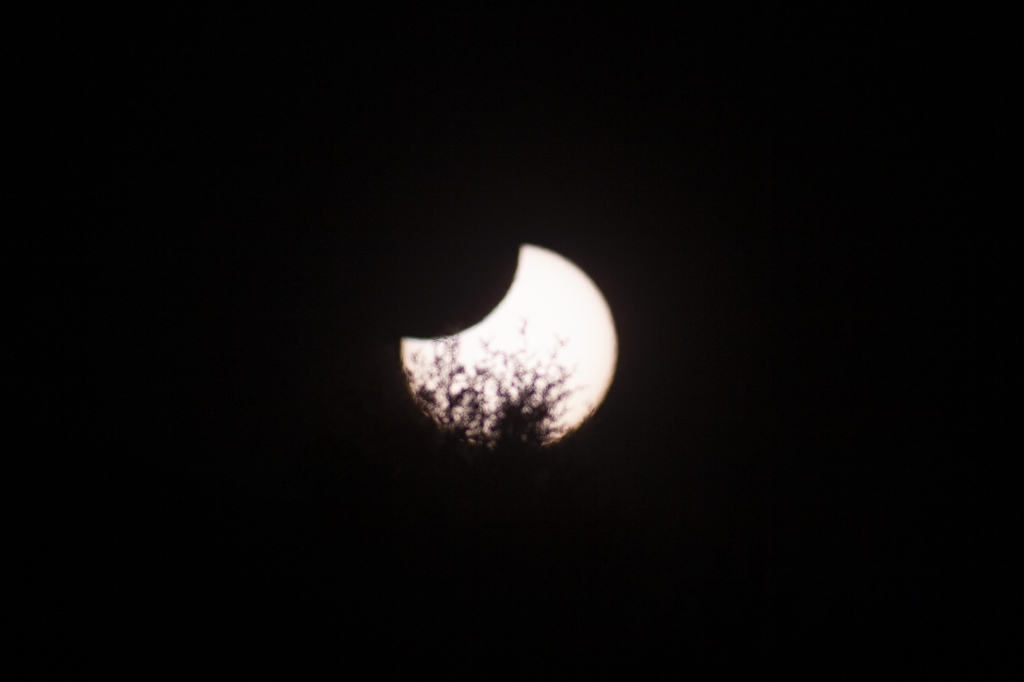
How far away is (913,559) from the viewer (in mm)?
5906

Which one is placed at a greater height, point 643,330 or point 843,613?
point 643,330

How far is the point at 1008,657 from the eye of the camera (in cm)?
444

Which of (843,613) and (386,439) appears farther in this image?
(843,613)

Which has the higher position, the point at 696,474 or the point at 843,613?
the point at 696,474

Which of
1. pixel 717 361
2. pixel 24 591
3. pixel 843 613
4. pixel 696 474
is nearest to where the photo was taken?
pixel 24 591

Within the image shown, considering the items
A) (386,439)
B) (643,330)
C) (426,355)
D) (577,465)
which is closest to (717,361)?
(643,330)

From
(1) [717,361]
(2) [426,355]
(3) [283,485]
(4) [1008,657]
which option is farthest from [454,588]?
(1) [717,361]

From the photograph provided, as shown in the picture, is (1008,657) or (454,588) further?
(1008,657)

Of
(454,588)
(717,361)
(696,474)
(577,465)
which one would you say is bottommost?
(454,588)

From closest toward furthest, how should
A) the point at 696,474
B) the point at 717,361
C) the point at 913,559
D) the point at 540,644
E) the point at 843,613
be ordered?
the point at 540,644, the point at 843,613, the point at 913,559, the point at 696,474, the point at 717,361

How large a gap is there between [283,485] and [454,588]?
1607 millimetres

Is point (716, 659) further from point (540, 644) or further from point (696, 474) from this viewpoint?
point (696, 474)

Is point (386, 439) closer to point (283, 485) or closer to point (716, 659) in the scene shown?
point (283, 485)

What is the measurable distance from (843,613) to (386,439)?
4.19 metres
